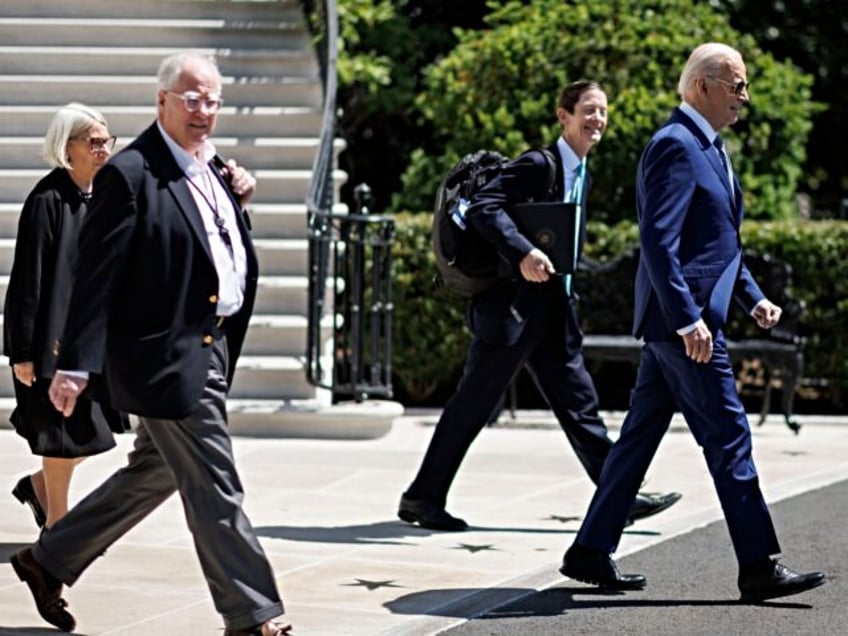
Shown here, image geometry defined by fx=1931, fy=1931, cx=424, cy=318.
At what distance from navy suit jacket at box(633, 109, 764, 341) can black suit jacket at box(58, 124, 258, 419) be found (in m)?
1.68

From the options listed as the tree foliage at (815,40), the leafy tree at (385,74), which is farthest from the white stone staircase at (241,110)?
the tree foliage at (815,40)

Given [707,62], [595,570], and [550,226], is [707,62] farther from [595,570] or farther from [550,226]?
[595,570]

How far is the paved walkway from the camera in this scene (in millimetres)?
6582

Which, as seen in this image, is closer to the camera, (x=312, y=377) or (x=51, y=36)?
(x=312, y=377)

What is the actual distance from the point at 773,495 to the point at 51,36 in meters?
6.95

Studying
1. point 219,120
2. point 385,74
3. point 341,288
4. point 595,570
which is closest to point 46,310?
point 595,570

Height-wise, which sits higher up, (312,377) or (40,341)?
(40,341)

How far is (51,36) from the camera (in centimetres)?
1389

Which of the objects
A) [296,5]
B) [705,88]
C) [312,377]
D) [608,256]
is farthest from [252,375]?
[705,88]

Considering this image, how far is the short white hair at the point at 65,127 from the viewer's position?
7.11 metres

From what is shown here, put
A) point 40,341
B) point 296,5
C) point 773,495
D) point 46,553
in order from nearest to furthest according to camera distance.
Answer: point 46,553, point 40,341, point 773,495, point 296,5

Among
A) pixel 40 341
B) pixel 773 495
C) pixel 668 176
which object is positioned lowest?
pixel 773 495

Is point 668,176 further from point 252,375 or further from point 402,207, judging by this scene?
point 402,207

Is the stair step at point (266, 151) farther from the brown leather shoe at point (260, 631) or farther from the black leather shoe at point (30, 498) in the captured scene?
the brown leather shoe at point (260, 631)
